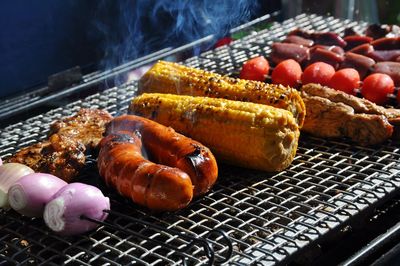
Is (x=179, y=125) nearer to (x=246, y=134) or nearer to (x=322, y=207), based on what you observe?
(x=246, y=134)

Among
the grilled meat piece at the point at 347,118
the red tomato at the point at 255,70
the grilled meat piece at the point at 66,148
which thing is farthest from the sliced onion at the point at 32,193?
the red tomato at the point at 255,70

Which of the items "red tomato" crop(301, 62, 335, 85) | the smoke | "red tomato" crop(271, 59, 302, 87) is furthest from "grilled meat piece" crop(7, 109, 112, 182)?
the smoke

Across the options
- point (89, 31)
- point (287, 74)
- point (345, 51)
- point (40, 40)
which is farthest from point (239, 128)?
point (89, 31)

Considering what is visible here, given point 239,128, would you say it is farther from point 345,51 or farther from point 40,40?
point 40,40

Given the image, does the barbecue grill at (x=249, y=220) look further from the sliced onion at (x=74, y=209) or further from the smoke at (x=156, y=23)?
the smoke at (x=156, y=23)

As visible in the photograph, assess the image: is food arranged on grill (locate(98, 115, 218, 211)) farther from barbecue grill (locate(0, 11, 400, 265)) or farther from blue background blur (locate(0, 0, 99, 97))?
blue background blur (locate(0, 0, 99, 97))

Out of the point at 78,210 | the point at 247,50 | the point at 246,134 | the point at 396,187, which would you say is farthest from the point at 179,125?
the point at 247,50
